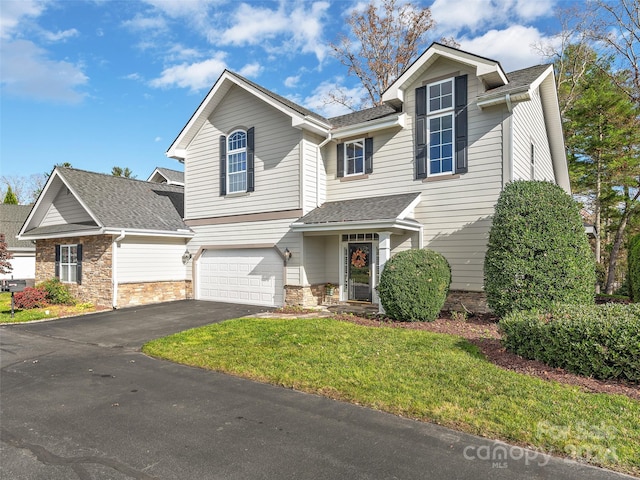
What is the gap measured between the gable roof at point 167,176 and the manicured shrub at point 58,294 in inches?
380

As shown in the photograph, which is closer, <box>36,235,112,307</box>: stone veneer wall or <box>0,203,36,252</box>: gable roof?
<box>36,235,112,307</box>: stone veneer wall

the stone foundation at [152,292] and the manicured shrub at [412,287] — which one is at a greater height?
the manicured shrub at [412,287]

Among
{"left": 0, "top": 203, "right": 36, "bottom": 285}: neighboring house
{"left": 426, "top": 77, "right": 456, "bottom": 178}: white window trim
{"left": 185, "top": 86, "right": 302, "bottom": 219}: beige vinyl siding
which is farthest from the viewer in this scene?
{"left": 0, "top": 203, "right": 36, "bottom": 285}: neighboring house

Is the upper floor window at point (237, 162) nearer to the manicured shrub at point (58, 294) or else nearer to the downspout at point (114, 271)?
the downspout at point (114, 271)

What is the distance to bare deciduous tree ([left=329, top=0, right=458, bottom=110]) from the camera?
23.0 metres

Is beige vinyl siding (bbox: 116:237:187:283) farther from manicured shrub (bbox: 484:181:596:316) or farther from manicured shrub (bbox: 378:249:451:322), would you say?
manicured shrub (bbox: 484:181:596:316)

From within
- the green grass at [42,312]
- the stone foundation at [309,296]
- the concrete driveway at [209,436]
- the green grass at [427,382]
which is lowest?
the green grass at [42,312]

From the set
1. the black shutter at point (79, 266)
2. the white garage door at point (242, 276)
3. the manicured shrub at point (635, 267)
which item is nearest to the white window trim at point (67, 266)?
the black shutter at point (79, 266)

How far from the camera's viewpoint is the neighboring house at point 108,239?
46.5 feet

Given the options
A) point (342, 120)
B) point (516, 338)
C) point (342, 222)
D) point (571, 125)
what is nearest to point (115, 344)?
point (342, 222)

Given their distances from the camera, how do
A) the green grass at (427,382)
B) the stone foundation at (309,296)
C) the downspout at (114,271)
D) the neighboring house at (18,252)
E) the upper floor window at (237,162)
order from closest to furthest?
the green grass at (427,382) → the stone foundation at (309,296) → the downspout at (114,271) → the upper floor window at (237,162) → the neighboring house at (18,252)

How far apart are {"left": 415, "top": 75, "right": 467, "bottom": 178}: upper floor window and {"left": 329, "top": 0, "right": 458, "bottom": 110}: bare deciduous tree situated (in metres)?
12.5

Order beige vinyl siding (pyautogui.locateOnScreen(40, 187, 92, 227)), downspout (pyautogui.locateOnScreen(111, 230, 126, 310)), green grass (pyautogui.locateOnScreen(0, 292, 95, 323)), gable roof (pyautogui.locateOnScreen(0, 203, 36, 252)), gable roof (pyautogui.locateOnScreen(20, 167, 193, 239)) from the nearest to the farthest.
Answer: green grass (pyautogui.locateOnScreen(0, 292, 95, 323)) → downspout (pyautogui.locateOnScreen(111, 230, 126, 310)) → gable roof (pyautogui.locateOnScreen(20, 167, 193, 239)) → beige vinyl siding (pyautogui.locateOnScreen(40, 187, 92, 227)) → gable roof (pyautogui.locateOnScreen(0, 203, 36, 252))

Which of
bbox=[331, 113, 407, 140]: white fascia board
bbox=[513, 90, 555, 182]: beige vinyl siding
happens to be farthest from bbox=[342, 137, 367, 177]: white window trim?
bbox=[513, 90, 555, 182]: beige vinyl siding
